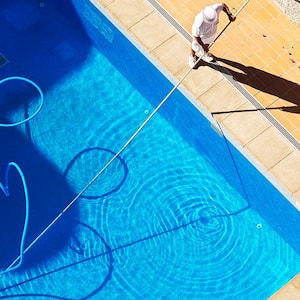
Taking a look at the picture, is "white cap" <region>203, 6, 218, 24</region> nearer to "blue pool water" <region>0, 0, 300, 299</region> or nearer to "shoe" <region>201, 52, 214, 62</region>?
"shoe" <region>201, 52, 214, 62</region>

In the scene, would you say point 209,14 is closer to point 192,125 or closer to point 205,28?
point 205,28

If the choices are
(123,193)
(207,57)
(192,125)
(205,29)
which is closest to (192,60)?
(207,57)

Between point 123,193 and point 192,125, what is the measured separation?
1.36 meters

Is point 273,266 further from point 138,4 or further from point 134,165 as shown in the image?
point 138,4

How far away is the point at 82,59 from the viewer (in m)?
10.3

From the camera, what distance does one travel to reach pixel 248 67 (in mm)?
9180

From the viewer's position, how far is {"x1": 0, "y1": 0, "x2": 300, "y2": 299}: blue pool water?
8.75 meters

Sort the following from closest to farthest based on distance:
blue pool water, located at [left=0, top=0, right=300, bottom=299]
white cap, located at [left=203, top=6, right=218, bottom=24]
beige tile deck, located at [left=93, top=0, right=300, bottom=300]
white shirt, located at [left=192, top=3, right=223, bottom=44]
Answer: white cap, located at [left=203, top=6, right=218, bottom=24] → white shirt, located at [left=192, top=3, right=223, bottom=44] → beige tile deck, located at [left=93, top=0, right=300, bottom=300] → blue pool water, located at [left=0, top=0, right=300, bottom=299]

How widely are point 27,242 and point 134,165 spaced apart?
1849 millimetres

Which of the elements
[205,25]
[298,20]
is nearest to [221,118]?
[205,25]

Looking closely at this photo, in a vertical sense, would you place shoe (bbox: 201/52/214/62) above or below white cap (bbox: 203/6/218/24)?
below

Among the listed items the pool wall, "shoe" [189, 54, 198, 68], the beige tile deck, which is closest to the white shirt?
"shoe" [189, 54, 198, 68]

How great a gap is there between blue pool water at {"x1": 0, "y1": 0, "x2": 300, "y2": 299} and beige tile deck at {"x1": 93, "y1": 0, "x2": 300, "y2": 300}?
23 cm

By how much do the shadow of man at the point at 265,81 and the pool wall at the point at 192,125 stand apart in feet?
2.46
